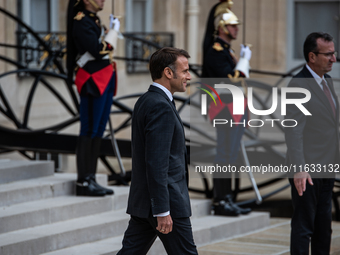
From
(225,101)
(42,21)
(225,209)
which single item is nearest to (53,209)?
(225,209)

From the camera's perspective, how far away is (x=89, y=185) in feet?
19.4

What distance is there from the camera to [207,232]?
595 cm

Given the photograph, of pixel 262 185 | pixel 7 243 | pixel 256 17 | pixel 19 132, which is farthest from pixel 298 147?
pixel 256 17

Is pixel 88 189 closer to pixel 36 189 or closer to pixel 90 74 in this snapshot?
pixel 36 189

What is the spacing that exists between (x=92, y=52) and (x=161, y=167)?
2.43 meters

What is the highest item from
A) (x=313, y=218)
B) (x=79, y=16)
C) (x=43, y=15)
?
(x=43, y=15)

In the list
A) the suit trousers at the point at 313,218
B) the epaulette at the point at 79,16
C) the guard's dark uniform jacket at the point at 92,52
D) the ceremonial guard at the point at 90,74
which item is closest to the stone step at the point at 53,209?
the ceremonial guard at the point at 90,74

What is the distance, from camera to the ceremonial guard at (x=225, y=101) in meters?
6.32

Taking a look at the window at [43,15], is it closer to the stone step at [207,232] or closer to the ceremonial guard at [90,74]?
the ceremonial guard at [90,74]

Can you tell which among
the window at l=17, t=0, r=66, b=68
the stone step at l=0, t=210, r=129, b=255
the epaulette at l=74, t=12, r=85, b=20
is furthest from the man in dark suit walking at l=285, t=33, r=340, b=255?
the window at l=17, t=0, r=66, b=68

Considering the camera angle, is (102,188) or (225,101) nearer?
(102,188)

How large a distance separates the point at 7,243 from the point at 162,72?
184 centimetres

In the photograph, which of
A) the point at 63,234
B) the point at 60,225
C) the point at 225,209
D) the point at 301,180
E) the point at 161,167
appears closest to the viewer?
the point at 161,167

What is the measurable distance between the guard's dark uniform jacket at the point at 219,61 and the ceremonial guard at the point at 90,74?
97 cm
